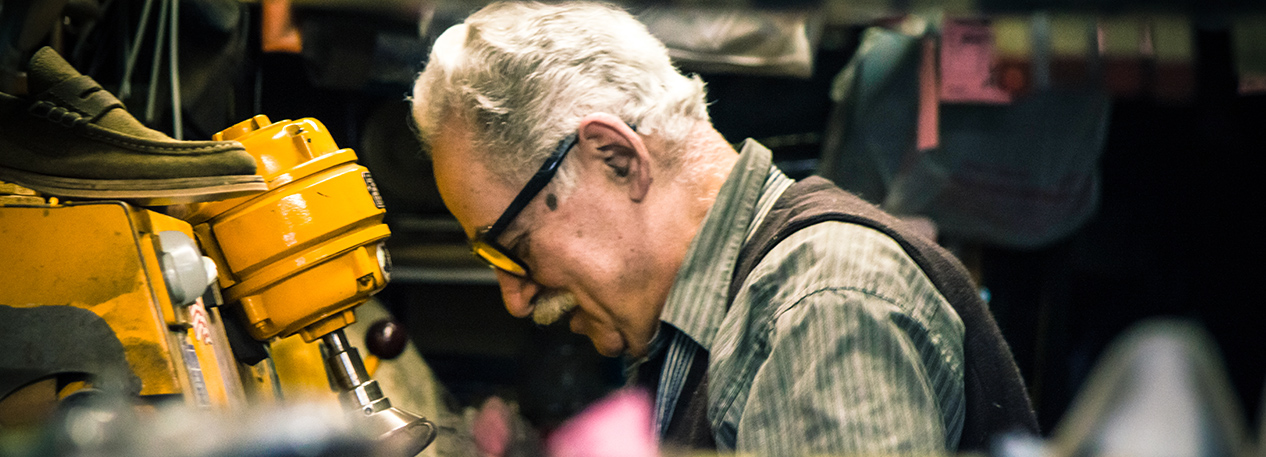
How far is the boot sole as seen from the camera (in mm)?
1029

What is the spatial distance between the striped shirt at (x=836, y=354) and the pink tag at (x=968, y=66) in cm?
156

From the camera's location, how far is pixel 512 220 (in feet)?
4.73

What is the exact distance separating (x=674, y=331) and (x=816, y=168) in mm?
1719

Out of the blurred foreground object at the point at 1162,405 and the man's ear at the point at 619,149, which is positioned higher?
the man's ear at the point at 619,149

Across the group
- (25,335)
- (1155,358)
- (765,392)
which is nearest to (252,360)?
(25,335)

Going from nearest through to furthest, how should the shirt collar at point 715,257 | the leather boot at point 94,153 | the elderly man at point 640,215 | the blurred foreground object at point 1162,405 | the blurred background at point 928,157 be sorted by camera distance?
the blurred foreground object at point 1162,405 → the leather boot at point 94,153 → the elderly man at point 640,215 → the shirt collar at point 715,257 → the blurred background at point 928,157

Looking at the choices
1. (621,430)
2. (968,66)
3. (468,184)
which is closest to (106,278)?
(468,184)

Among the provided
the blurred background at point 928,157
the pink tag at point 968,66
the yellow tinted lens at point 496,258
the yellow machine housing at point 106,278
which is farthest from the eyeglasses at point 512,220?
the pink tag at point 968,66

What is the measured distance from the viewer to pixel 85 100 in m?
1.10

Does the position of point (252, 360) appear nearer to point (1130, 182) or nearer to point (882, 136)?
point (882, 136)

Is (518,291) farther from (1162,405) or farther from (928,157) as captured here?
(928,157)

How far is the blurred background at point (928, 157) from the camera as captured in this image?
206cm

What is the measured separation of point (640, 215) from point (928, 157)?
159cm

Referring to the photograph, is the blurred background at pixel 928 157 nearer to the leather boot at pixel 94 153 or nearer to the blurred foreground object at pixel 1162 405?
the leather boot at pixel 94 153
